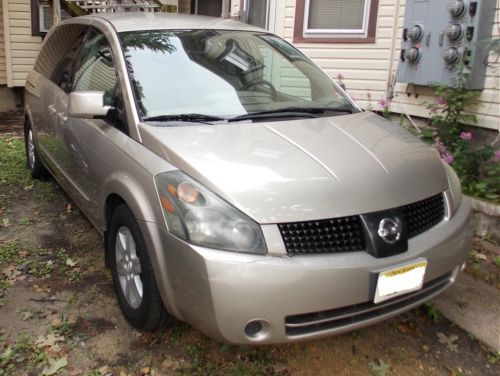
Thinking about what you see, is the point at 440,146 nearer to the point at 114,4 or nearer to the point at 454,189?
the point at 454,189

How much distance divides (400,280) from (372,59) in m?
4.40

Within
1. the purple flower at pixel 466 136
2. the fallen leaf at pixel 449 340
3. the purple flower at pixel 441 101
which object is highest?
the purple flower at pixel 441 101

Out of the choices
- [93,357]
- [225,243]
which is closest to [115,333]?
[93,357]

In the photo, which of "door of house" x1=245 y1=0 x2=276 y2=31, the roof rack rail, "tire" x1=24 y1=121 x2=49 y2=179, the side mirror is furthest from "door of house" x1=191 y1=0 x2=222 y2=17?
the side mirror

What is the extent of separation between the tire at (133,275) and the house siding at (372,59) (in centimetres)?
392

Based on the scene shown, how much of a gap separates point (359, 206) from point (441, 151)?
2829 millimetres

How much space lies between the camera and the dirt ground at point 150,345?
2562mm

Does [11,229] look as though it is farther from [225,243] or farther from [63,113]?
[225,243]

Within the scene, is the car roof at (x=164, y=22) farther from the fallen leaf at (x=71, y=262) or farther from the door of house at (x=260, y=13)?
the door of house at (x=260, y=13)

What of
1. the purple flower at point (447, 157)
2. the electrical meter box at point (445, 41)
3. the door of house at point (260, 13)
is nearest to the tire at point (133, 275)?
the purple flower at point (447, 157)

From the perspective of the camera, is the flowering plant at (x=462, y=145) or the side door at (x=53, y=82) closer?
the side door at (x=53, y=82)

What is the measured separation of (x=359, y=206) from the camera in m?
2.28

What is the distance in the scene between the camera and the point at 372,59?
616 cm

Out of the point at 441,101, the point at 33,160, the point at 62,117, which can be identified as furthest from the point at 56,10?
the point at 441,101
